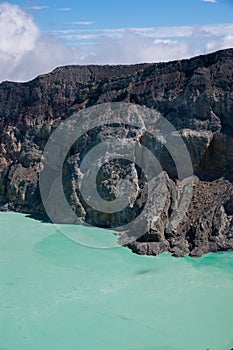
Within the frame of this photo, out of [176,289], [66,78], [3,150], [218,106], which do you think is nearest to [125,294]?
[176,289]

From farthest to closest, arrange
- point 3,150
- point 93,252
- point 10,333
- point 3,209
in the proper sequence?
point 3,150
point 3,209
point 93,252
point 10,333

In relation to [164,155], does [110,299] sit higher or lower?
lower

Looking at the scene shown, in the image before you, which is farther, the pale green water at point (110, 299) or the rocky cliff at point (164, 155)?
the rocky cliff at point (164, 155)

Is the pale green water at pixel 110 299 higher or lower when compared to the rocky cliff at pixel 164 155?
lower

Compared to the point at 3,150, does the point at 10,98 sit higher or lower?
higher

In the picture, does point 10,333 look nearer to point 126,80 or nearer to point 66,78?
point 126,80
